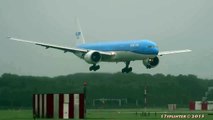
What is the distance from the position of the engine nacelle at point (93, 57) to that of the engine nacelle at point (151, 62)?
6.76 metres

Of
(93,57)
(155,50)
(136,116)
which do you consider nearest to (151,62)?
(155,50)

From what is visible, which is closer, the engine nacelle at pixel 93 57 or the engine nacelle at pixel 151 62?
the engine nacelle at pixel 93 57

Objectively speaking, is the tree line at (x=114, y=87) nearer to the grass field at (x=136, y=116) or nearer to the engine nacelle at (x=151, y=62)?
the engine nacelle at (x=151, y=62)

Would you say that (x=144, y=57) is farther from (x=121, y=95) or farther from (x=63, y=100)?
(x=63, y=100)

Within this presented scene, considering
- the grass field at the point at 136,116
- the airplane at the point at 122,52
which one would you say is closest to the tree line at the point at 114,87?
the airplane at the point at 122,52

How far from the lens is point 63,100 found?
7138 cm

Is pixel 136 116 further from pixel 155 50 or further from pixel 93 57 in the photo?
pixel 93 57

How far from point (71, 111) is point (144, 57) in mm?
35782

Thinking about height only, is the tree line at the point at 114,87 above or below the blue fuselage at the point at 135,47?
below

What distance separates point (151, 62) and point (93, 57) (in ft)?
27.6

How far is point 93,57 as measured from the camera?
347 feet

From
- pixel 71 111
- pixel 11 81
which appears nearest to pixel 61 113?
pixel 71 111

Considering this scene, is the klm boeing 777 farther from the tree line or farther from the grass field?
the grass field

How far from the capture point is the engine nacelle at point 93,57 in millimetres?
105500
